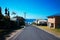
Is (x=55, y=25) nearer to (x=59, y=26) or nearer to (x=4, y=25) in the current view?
(x=59, y=26)

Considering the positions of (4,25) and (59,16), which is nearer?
(4,25)

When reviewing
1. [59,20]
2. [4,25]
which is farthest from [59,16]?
[4,25]

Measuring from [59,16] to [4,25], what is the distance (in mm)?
23709

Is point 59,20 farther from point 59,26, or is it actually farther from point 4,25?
point 4,25

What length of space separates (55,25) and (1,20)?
27.1 meters

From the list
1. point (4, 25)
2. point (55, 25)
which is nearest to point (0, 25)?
point (4, 25)

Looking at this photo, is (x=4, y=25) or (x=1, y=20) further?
(x=4, y=25)

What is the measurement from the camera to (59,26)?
221 ft

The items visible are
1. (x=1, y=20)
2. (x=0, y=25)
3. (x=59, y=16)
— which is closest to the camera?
(x=1, y=20)

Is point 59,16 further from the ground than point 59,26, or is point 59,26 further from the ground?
point 59,16

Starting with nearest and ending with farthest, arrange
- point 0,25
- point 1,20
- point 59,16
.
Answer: point 1,20 < point 0,25 < point 59,16

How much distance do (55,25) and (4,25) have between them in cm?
2267

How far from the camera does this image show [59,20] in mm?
67188

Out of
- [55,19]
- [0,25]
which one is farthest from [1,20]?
[55,19]
